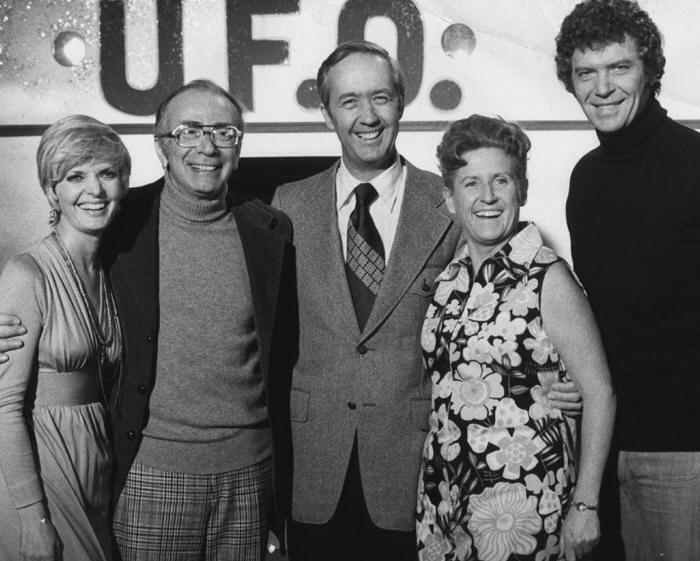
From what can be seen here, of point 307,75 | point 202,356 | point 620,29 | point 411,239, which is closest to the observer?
point 620,29

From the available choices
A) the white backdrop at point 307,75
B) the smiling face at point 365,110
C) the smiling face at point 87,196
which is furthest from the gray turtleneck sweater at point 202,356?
the white backdrop at point 307,75

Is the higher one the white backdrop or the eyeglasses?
the white backdrop

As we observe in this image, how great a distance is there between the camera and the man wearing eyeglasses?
239 centimetres

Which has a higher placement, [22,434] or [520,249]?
[520,249]

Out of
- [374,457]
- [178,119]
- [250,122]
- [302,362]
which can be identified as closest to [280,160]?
[250,122]

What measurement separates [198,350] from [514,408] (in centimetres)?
88

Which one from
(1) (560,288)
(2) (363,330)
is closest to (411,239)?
(2) (363,330)

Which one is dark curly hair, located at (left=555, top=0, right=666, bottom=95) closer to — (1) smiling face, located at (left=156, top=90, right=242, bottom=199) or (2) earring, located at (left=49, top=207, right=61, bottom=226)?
(1) smiling face, located at (left=156, top=90, right=242, bottom=199)

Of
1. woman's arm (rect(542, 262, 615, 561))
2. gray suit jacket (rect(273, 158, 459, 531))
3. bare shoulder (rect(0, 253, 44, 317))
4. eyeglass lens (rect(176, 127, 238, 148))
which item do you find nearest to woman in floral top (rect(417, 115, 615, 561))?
woman's arm (rect(542, 262, 615, 561))

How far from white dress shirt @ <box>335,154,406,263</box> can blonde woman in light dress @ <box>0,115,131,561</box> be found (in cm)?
64

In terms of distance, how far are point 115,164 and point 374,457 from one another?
1068mm

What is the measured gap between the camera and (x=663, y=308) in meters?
2.27

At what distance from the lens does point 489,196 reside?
7.40ft

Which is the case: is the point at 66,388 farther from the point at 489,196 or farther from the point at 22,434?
the point at 489,196
